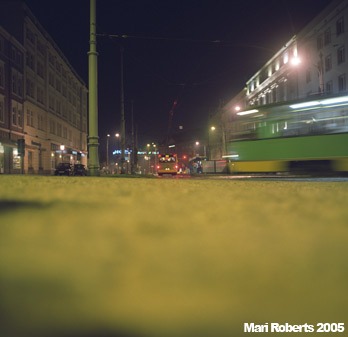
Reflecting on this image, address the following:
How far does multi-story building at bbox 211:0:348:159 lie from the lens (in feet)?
112

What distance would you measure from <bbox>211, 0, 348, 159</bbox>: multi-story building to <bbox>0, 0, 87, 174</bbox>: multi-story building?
1649cm

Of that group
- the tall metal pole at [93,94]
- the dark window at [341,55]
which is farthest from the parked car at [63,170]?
the dark window at [341,55]

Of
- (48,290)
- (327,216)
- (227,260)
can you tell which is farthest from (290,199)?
(48,290)

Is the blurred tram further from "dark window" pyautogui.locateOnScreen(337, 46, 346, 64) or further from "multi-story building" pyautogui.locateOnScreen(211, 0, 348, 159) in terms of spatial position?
"dark window" pyautogui.locateOnScreen(337, 46, 346, 64)

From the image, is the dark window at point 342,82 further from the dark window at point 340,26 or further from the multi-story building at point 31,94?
the multi-story building at point 31,94

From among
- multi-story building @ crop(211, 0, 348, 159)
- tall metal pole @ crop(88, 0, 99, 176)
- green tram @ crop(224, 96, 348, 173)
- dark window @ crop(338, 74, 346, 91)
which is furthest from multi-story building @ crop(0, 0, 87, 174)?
dark window @ crop(338, 74, 346, 91)

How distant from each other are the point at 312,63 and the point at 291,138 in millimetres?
26919

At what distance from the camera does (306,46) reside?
41.2 metres

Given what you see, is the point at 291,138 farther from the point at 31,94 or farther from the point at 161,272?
the point at 31,94

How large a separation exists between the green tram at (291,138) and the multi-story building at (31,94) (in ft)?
56.2

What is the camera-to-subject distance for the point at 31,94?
122ft

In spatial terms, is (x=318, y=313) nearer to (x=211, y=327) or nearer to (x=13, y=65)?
(x=211, y=327)

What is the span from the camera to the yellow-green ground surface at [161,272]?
77 cm

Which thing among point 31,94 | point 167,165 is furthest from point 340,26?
point 31,94
